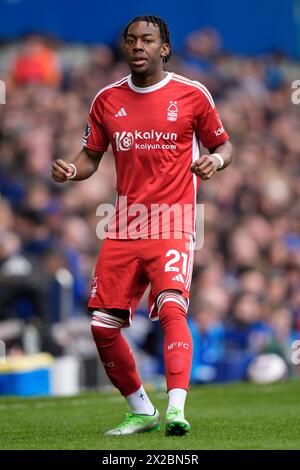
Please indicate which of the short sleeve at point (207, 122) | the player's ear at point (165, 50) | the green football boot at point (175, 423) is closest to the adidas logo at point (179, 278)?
the green football boot at point (175, 423)

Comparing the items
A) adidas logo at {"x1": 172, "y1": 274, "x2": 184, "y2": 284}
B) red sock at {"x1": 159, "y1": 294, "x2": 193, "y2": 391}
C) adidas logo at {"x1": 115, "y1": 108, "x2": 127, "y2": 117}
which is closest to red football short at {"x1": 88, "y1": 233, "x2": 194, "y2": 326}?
adidas logo at {"x1": 172, "y1": 274, "x2": 184, "y2": 284}

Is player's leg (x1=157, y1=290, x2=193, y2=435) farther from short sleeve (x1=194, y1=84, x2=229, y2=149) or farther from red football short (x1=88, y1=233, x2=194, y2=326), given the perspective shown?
short sleeve (x1=194, y1=84, x2=229, y2=149)

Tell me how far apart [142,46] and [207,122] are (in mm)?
546

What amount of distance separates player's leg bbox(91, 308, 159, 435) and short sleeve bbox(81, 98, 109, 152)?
3.23 ft

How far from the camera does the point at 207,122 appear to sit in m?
6.95

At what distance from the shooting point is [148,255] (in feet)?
22.2

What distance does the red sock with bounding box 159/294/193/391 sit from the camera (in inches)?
256

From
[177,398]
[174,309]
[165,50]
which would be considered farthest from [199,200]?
[177,398]

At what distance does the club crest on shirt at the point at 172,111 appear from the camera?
688cm

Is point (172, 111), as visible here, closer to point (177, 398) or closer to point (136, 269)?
point (136, 269)

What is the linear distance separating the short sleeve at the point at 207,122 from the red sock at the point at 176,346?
98 cm

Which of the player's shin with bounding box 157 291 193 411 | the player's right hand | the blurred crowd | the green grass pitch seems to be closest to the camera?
the green grass pitch

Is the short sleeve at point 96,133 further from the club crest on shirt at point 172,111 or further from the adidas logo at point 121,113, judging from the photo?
Result: the club crest on shirt at point 172,111
